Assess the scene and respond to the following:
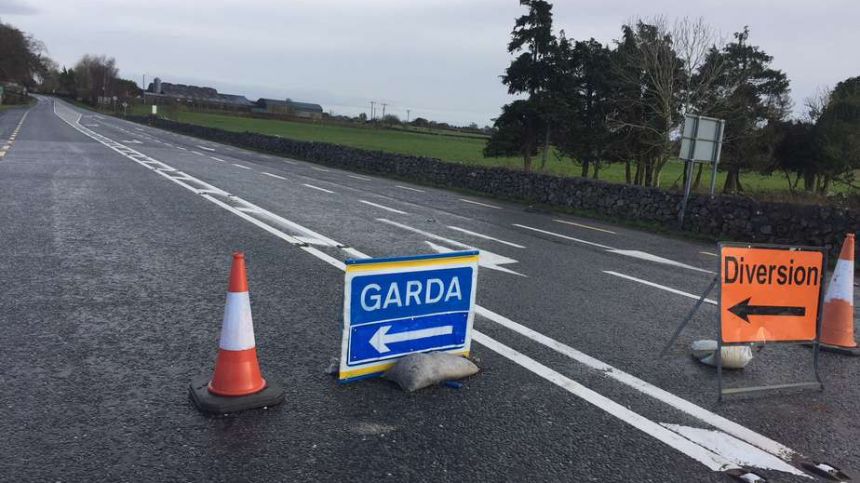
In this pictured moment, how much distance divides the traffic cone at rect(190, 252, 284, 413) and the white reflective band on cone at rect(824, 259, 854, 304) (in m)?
5.74

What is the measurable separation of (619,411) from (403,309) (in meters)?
1.67

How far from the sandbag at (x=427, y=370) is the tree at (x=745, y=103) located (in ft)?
88.8

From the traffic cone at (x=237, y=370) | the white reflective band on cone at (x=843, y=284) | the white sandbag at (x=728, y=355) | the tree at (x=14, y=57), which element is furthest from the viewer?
the tree at (x=14, y=57)

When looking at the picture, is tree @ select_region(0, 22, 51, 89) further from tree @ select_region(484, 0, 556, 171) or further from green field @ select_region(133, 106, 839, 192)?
tree @ select_region(484, 0, 556, 171)

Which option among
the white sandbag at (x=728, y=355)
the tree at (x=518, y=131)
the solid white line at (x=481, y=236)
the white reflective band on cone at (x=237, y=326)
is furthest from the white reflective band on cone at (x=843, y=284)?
the tree at (x=518, y=131)

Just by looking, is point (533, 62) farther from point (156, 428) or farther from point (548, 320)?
point (156, 428)

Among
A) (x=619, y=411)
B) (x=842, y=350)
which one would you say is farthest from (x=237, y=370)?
(x=842, y=350)

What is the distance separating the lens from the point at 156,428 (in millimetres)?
3672

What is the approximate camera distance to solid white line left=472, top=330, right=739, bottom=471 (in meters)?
3.71

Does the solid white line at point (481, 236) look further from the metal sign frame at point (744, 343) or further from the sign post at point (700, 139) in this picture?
the sign post at point (700, 139)

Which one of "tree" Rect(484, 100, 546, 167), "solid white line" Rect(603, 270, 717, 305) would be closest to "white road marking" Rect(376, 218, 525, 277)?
"solid white line" Rect(603, 270, 717, 305)

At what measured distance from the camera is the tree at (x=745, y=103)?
28656mm

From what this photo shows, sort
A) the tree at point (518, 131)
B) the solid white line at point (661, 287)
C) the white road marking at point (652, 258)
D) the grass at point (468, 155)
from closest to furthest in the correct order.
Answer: the solid white line at point (661, 287), the white road marking at point (652, 258), the tree at point (518, 131), the grass at point (468, 155)

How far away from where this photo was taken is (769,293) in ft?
17.5
